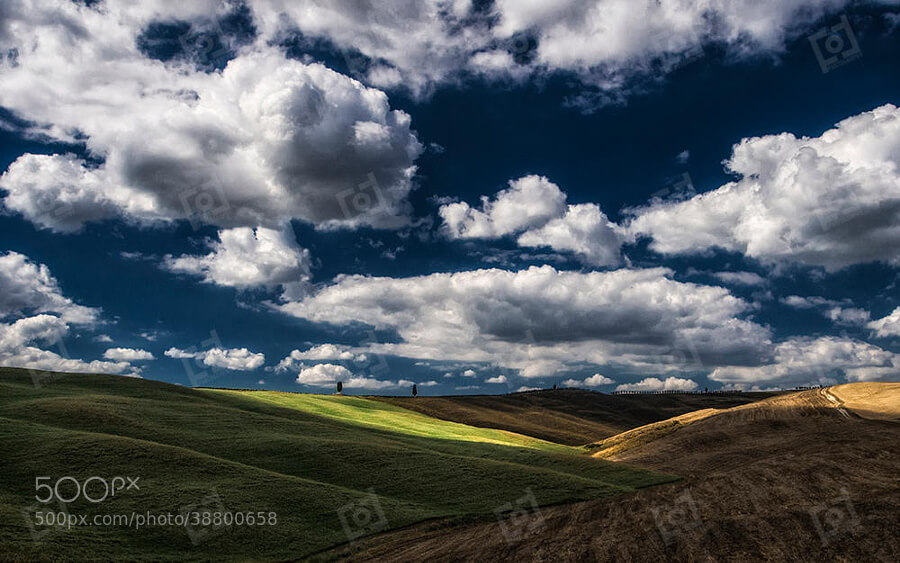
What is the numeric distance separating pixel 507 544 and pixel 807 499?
18073 millimetres

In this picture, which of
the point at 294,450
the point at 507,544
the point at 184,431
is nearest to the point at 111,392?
the point at 184,431

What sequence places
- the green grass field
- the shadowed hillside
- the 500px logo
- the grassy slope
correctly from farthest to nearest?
1. the grassy slope
2. the 500px logo
3. the green grass field
4. the shadowed hillside

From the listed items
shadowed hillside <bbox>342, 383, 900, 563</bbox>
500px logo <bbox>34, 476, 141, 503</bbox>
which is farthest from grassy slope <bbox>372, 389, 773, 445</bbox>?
500px logo <bbox>34, 476, 141, 503</bbox>

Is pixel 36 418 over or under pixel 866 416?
over

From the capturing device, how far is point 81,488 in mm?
33844

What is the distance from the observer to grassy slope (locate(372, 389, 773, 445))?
4833 inches

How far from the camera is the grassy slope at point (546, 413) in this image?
123 metres

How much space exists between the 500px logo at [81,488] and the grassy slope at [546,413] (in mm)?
89022

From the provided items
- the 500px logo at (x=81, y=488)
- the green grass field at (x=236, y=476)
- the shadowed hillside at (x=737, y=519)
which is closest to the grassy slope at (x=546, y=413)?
the green grass field at (x=236, y=476)

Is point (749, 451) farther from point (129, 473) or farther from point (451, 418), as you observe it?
point (451, 418)

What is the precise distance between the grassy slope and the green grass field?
205 feet

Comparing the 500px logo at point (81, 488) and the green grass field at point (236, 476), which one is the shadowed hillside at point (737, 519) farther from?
the 500px logo at point (81, 488)

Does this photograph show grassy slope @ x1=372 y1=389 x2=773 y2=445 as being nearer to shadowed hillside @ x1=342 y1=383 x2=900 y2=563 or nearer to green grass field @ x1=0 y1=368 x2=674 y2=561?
green grass field @ x1=0 y1=368 x2=674 y2=561

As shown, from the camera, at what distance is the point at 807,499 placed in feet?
105
